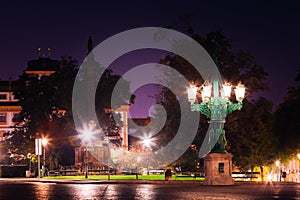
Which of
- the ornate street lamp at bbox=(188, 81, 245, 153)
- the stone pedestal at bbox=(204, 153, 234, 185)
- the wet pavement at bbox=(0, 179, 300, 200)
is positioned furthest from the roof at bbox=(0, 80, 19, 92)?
the stone pedestal at bbox=(204, 153, 234, 185)

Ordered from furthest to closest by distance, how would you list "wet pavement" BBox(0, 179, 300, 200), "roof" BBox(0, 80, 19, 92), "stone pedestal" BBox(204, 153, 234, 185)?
"roof" BBox(0, 80, 19, 92)
"stone pedestal" BBox(204, 153, 234, 185)
"wet pavement" BBox(0, 179, 300, 200)

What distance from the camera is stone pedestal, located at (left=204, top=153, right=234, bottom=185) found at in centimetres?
3494

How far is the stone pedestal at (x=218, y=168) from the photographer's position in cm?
3494

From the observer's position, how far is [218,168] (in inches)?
1385

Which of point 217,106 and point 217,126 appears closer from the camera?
point 217,126

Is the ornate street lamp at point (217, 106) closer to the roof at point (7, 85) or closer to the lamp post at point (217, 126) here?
the lamp post at point (217, 126)

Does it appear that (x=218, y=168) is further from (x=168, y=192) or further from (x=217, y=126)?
(x=168, y=192)

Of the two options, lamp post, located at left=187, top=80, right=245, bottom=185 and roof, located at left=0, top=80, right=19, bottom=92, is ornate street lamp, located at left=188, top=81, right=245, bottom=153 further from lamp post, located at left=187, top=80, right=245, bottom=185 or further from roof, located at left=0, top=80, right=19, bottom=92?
roof, located at left=0, top=80, right=19, bottom=92

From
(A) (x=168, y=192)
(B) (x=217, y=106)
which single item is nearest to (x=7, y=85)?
(B) (x=217, y=106)

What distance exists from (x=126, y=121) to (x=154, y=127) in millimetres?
73572

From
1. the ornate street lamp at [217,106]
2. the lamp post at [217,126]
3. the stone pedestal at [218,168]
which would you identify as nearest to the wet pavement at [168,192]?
the stone pedestal at [218,168]

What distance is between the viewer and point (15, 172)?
238 feet

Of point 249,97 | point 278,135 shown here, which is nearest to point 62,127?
point 249,97

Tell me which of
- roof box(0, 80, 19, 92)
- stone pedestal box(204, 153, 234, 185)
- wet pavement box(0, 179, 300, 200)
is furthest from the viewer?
roof box(0, 80, 19, 92)
